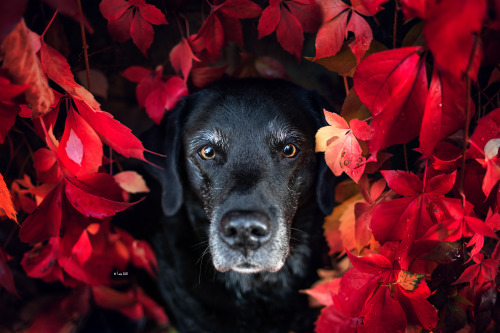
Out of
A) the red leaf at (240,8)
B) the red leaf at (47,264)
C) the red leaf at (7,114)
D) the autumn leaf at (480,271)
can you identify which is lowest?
the red leaf at (47,264)

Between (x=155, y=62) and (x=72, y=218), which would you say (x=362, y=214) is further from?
(x=155, y=62)

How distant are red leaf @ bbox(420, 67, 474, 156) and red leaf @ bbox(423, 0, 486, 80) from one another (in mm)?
162

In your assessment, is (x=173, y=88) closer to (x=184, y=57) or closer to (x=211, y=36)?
(x=184, y=57)

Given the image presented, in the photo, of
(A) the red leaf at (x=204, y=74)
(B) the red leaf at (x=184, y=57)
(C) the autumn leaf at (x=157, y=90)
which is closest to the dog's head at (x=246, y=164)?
(A) the red leaf at (x=204, y=74)

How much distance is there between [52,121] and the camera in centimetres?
106

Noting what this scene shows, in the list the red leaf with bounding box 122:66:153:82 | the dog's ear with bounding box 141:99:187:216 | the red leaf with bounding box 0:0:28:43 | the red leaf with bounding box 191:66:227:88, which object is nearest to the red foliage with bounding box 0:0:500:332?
the red leaf with bounding box 0:0:28:43

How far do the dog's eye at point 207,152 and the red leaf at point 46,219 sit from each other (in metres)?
0.83

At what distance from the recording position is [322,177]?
1.83 m

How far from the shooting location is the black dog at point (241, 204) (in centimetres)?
153

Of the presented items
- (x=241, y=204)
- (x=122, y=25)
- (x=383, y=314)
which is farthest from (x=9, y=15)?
(x=383, y=314)

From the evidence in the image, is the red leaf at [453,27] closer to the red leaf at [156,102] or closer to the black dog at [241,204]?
the black dog at [241,204]

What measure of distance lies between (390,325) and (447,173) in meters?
0.51

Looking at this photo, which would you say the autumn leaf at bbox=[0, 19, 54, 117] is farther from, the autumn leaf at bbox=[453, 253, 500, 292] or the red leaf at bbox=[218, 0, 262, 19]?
the autumn leaf at bbox=[453, 253, 500, 292]

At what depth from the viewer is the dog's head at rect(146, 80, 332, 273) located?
149cm
